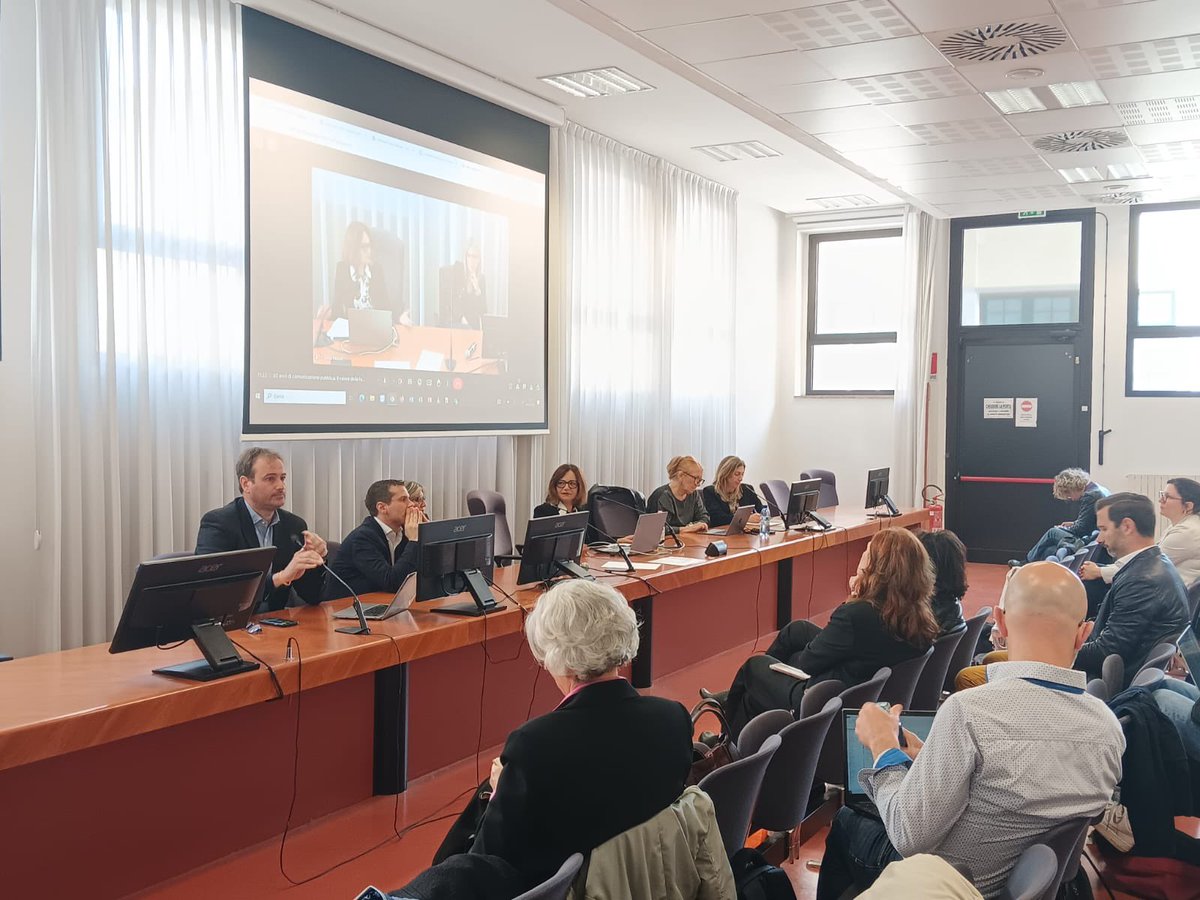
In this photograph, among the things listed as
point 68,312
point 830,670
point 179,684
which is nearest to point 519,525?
point 68,312

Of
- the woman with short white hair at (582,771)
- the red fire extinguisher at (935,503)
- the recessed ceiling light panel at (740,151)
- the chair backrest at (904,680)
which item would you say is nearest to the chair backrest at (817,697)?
the chair backrest at (904,680)

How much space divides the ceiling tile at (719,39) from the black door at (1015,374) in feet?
18.9

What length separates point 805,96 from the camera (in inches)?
241

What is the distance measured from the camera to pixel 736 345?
33.4ft

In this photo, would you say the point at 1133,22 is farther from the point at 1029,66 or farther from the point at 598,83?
the point at 598,83

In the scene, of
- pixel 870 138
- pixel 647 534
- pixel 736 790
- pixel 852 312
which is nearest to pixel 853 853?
pixel 736 790

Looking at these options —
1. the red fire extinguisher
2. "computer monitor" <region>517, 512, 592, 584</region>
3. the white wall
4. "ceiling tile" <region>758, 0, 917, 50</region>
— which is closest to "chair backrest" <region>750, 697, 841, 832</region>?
"computer monitor" <region>517, 512, 592, 584</region>

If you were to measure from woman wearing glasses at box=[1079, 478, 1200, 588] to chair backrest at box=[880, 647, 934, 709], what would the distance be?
2.07 m

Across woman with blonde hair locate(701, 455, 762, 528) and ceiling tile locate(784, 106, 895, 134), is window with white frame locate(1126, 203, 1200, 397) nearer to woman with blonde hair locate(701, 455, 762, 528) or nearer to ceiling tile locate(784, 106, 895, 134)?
ceiling tile locate(784, 106, 895, 134)

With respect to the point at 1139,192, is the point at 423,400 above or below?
below

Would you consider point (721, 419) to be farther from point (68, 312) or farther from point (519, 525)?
point (68, 312)

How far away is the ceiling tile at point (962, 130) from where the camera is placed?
21.6 feet

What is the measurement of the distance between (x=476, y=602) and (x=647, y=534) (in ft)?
5.89

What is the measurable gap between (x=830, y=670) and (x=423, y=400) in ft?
11.3
